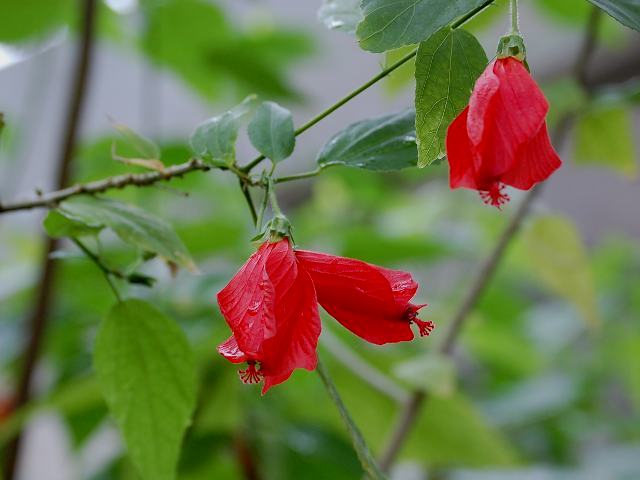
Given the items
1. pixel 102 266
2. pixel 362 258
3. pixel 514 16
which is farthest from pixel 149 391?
pixel 362 258

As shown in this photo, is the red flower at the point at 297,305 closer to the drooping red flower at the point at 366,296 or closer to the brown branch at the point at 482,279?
the drooping red flower at the point at 366,296

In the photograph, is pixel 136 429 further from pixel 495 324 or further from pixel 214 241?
pixel 495 324

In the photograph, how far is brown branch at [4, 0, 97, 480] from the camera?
47 cm

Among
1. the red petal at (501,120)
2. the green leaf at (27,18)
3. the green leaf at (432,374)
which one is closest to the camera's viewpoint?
the red petal at (501,120)

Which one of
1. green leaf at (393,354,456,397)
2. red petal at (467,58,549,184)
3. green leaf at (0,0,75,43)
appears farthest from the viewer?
green leaf at (0,0,75,43)

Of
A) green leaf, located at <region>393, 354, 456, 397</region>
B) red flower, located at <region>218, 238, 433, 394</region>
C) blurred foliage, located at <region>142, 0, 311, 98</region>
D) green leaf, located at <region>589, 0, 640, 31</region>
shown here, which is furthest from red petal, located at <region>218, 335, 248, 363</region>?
blurred foliage, located at <region>142, 0, 311, 98</region>

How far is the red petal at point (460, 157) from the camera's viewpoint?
6.2 inches

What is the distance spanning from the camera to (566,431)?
0.77 meters

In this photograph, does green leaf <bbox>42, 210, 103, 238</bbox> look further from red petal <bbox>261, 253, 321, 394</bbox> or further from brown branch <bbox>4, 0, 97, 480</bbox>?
brown branch <bbox>4, 0, 97, 480</bbox>

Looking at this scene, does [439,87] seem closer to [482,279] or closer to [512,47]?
[512,47]

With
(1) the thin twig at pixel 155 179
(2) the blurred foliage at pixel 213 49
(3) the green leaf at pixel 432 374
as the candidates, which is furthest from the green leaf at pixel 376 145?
(2) the blurred foliage at pixel 213 49

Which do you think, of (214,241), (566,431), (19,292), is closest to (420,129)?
(214,241)

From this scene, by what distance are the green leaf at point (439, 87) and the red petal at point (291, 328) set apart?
4 cm

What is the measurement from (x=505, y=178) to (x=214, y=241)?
1.40 ft
